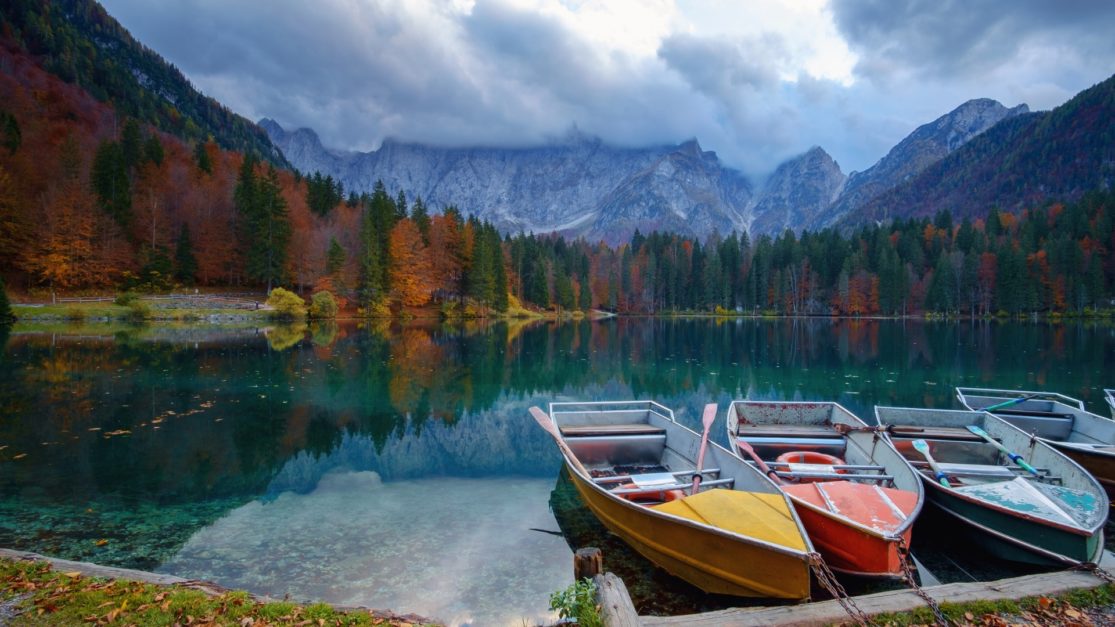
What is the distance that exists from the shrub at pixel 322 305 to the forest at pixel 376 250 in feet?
18.9

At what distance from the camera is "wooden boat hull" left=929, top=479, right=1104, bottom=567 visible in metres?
7.16

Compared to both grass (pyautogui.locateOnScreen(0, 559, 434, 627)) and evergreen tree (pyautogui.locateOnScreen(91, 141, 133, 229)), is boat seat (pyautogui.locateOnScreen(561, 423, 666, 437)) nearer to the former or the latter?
grass (pyautogui.locateOnScreen(0, 559, 434, 627))

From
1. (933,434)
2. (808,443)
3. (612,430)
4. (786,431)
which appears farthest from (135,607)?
(933,434)

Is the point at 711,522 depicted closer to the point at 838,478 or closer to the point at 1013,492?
the point at 838,478

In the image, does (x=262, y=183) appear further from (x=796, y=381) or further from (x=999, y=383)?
(x=999, y=383)

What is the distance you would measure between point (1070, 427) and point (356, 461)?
18.6m

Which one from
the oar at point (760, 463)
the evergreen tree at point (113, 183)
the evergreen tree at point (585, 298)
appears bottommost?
the oar at point (760, 463)

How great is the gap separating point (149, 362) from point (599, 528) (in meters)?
29.9

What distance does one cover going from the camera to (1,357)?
29312 millimetres

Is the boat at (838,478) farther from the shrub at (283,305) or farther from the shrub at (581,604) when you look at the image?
the shrub at (283,305)

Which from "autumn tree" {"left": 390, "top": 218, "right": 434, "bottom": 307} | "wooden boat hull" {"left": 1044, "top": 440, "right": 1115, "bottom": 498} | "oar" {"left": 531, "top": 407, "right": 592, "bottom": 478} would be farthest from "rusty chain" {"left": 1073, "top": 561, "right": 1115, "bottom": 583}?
"autumn tree" {"left": 390, "top": 218, "right": 434, "bottom": 307}

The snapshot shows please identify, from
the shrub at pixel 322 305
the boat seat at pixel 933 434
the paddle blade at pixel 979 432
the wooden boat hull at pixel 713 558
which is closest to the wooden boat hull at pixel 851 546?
the wooden boat hull at pixel 713 558

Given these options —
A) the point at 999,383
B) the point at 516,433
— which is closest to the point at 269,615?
the point at 516,433

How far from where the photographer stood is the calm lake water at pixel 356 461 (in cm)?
821
